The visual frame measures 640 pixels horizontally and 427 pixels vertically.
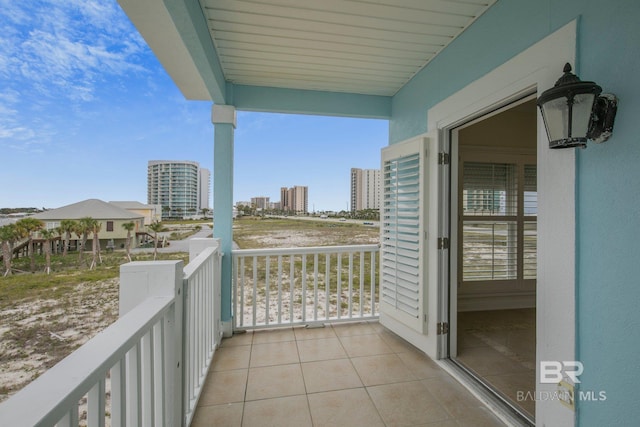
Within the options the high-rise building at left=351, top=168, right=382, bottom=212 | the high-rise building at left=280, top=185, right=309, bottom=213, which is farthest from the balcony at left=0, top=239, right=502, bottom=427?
the high-rise building at left=280, top=185, right=309, bottom=213

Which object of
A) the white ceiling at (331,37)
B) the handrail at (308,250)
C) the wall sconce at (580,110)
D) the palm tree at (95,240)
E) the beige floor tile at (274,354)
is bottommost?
the beige floor tile at (274,354)

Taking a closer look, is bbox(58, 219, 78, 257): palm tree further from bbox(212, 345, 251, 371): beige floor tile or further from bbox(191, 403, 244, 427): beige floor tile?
bbox(212, 345, 251, 371): beige floor tile

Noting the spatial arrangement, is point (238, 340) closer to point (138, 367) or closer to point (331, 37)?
point (138, 367)

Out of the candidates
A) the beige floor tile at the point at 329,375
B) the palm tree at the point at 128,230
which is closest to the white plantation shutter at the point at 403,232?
the beige floor tile at the point at 329,375

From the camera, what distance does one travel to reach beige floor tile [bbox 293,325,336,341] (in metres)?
3.03

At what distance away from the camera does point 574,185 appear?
1415 mm

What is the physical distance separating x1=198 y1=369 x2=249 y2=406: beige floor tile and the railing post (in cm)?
49

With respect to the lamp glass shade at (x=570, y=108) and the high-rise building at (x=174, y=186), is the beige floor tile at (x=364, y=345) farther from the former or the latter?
the lamp glass shade at (x=570, y=108)

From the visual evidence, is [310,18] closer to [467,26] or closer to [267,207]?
[467,26]

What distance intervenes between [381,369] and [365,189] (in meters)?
2.02

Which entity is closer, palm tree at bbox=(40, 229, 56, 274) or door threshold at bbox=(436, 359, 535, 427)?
palm tree at bbox=(40, 229, 56, 274)

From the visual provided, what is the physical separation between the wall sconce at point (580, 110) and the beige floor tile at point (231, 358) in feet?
8.56

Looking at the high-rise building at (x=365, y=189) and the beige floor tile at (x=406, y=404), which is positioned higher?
the high-rise building at (x=365, y=189)

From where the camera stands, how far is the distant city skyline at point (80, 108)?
115cm
